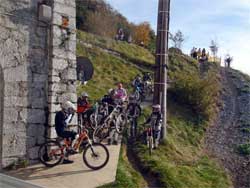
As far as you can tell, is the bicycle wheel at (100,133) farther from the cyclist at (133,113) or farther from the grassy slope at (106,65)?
the grassy slope at (106,65)

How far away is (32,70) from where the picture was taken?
8.91 metres

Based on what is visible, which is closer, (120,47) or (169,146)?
(169,146)

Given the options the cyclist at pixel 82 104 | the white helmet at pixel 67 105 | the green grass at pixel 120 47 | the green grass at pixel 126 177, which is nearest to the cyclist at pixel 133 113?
the cyclist at pixel 82 104

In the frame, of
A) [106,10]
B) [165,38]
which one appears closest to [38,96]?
[165,38]

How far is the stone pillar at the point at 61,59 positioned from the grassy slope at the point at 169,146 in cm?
196

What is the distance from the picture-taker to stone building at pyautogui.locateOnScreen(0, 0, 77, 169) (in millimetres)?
8383

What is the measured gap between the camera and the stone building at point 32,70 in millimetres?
8383

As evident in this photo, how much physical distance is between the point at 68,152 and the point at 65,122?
Answer: 25.9 inches

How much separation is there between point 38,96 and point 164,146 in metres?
4.50

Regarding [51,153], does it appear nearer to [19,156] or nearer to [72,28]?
[19,156]

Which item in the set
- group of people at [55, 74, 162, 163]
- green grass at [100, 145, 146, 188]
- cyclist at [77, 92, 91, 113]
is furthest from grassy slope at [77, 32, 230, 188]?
cyclist at [77, 92, 91, 113]

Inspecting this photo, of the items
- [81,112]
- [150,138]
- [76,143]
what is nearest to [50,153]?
[76,143]

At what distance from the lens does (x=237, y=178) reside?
12039 millimetres

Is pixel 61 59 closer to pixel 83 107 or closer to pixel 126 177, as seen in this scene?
pixel 83 107
